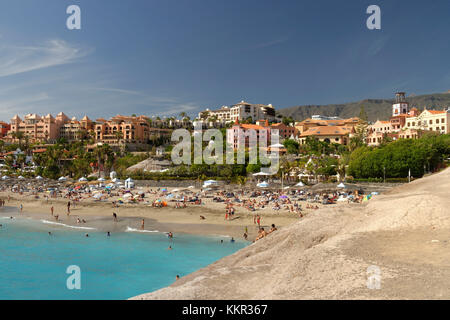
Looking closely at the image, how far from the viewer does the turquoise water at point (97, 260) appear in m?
18.3

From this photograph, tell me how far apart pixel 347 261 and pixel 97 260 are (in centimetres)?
1926

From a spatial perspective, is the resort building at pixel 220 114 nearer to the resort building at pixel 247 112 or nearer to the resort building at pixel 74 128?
the resort building at pixel 247 112

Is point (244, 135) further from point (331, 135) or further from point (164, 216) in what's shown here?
point (164, 216)

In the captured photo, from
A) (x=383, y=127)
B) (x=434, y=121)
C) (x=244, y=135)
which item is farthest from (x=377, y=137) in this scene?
(x=244, y=135)

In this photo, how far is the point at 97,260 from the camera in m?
23.0

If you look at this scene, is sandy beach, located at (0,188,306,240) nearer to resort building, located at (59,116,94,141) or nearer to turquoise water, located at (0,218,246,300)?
turquoise water, located at (0,218,246,300)

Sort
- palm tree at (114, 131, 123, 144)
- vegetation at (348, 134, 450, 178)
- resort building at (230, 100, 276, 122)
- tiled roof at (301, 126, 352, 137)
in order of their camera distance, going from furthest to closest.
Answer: resort building at (230, 100, 276, 122), palm tree at (114, 131, 123, 144), tiled roof at (301, 126, 352, 137), vegetation at (348, 134, 450, 178)

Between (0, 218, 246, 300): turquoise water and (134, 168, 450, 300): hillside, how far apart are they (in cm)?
982

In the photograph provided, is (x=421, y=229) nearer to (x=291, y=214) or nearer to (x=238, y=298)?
(x=238, y=298)

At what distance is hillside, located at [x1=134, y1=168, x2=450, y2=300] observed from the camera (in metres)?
7.18

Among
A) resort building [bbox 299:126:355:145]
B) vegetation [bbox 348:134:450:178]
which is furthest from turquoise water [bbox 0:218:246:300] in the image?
resort building [bbox 299:126:355:145]

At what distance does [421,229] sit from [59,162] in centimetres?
9290

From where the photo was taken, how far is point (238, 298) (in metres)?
7.59
